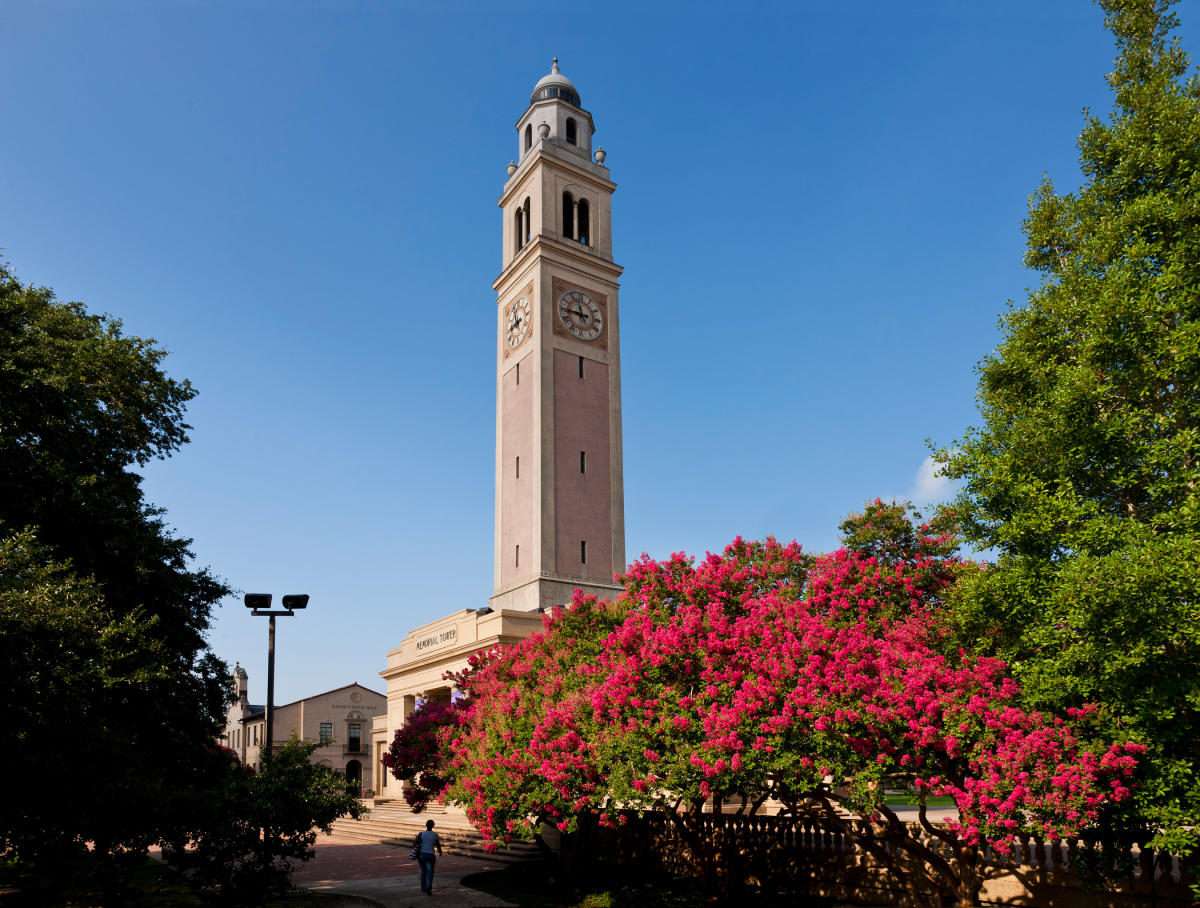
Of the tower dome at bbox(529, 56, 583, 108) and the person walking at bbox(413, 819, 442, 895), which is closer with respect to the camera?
the person walking at bbox(413, 819, 442, 895)

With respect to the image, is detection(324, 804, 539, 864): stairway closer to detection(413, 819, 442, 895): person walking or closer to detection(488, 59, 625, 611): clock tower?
detection(413, 819, 442, 895): person walking

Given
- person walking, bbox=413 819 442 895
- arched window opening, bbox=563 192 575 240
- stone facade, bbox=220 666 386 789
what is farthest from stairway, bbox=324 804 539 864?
stone facade, bbox=220 666 386 789

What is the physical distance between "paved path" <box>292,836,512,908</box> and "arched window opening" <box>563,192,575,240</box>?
102 feet

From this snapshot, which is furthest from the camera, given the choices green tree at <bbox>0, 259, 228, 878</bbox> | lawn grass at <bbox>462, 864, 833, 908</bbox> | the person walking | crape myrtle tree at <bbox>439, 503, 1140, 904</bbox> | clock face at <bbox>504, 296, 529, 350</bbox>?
clock face at <bbox>504, 296, 529, 350</bbox>

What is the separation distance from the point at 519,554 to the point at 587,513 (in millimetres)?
3796

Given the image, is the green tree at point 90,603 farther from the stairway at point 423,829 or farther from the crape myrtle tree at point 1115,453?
the crape myrtle tree at point 1115,453

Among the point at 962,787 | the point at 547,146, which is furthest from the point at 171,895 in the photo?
the point at 547,146

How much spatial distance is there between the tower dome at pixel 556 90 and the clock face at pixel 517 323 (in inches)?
500

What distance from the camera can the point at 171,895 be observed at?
64.6 feet

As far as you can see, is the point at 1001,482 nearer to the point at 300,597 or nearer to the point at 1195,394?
the point at 1195,394

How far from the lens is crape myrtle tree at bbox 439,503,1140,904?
1191 cm

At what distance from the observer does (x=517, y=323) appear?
43781 mm

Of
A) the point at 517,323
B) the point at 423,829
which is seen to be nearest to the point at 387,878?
the point at 423,829

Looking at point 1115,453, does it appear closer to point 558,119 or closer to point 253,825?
point 253,825
